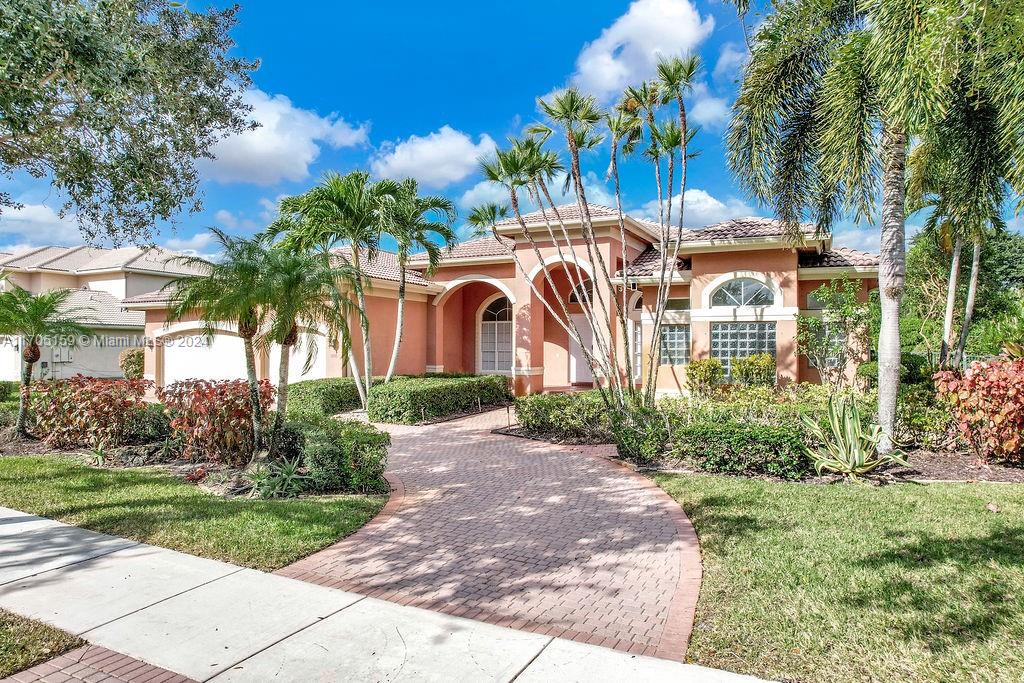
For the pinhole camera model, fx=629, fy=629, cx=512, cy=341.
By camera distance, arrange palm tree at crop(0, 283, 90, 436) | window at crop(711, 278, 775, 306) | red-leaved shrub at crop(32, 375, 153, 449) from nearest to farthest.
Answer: red-leaved shrub at crop(32, 375, 153, 449) < palm tree at crop(0, 283, 90, 436) < window at crop(711, 278, 775, 306)

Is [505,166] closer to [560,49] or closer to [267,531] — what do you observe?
[560,49]

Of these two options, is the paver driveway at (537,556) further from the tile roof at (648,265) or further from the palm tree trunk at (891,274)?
the tile roof at (648,265)

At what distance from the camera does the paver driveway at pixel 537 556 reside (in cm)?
474

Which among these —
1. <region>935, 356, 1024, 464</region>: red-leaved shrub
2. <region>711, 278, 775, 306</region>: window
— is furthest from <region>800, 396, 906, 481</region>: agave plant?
<region>711, 278, 775, 306</region>: window

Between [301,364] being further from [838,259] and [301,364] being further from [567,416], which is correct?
[838,259]

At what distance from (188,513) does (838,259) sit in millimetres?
16040

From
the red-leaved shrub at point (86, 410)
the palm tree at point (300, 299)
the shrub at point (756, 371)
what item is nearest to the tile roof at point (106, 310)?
the red-leaved shrub at point (86, 410)

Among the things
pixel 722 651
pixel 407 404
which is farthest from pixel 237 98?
pixel 722 651

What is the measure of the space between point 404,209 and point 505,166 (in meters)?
4.19

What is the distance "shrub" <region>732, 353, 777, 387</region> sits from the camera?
16.1 metres

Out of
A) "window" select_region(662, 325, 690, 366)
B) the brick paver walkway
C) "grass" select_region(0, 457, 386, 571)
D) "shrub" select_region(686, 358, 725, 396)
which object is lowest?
the brick paver walkway

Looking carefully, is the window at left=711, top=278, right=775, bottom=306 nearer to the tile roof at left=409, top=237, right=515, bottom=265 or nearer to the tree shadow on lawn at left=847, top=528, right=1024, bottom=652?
the tile roof at left=409, top=237, right=515, bottom=265

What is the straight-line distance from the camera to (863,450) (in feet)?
30.0

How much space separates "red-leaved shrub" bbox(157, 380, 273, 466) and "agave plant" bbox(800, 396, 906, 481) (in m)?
8.29
